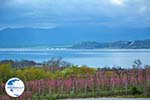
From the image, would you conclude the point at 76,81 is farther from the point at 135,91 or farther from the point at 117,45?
the point at 117,45

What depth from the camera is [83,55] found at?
2050 cm

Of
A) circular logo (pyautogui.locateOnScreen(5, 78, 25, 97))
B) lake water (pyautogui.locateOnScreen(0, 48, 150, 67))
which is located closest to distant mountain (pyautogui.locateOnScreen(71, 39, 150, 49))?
lake water (pyautogui.locateOnScreen(0, 48, 150, 67))

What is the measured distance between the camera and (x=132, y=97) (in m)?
18.1

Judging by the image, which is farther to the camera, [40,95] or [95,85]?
[95,85]

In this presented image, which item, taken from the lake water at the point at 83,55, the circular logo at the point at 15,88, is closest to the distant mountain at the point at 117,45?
the lake water at the point at 83,55

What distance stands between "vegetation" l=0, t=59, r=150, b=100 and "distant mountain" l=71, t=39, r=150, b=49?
1.09 metres

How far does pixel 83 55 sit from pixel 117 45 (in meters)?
1.89

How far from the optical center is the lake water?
66.3 ft

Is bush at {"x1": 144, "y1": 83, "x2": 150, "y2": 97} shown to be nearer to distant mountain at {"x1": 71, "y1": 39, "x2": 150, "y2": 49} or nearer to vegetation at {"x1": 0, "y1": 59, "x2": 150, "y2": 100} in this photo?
vegetation at {"x1": 0, "y1": 59, "x2": 150, "y2": 100}

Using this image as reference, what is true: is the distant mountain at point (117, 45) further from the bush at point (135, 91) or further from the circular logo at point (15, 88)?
the circular logo at point (15, 88)

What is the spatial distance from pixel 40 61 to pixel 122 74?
11.4 ft

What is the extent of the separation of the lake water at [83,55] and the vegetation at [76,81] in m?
0.27

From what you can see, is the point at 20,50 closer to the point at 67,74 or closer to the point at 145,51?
the point at 67,74

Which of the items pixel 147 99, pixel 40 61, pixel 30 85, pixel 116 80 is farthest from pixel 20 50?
pixel 147 99
